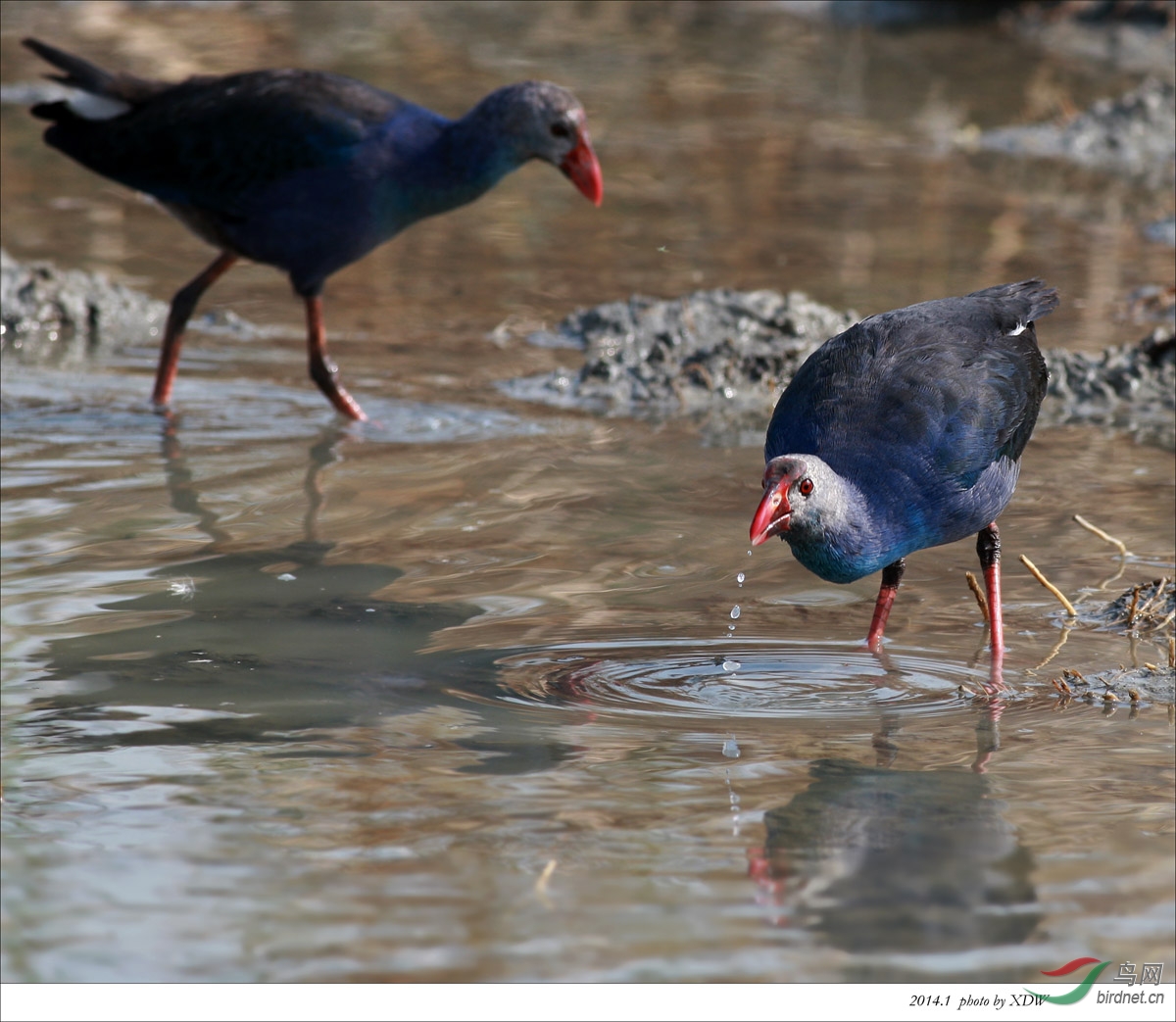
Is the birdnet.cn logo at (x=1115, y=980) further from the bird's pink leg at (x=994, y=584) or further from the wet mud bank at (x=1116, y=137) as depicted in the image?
the wet mud bank at (x=1116, y=137)

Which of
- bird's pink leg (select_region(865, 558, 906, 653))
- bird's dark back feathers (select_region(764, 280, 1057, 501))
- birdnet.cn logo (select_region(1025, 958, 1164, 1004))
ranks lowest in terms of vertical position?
birdnet.cn logo (select_region(1025, 958, 1164, 1004))

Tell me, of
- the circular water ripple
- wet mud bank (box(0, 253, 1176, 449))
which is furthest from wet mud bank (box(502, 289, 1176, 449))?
the circular water ripple

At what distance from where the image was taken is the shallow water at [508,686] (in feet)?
9.46

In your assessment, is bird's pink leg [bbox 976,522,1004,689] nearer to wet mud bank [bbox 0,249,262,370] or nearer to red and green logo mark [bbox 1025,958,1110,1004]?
red and green logo mark [bbox 1025,958,1110,1004]

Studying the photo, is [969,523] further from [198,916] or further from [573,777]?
[198,916]

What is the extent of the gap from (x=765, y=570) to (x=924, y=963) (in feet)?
6.93

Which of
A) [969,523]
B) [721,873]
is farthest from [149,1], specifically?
[721,873]

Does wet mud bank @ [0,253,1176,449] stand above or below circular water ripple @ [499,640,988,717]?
above

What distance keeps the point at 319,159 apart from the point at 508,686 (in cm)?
263

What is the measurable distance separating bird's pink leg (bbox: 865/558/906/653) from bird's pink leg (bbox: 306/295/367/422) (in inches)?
94.1

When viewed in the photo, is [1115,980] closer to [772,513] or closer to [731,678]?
[772,513]

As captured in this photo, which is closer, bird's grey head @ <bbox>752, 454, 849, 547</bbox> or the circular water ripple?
bird's grey head @ <bbox>752, 454, 849, 547</bbox>

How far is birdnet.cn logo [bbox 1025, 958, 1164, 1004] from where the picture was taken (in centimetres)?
274

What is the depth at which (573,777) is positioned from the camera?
11.3 feet
